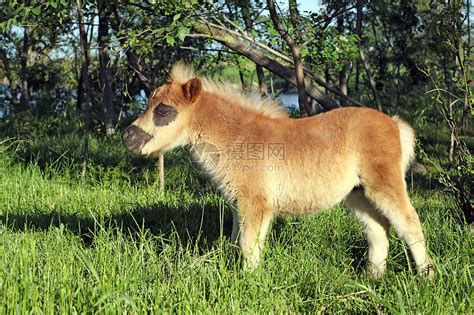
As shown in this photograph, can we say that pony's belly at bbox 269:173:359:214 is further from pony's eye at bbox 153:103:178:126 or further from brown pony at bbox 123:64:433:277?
A: pony's eye at bbox 153:103:178:126

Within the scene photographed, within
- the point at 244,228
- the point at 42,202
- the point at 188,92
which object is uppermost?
the point at 188,92

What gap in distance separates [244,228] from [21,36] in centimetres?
1381

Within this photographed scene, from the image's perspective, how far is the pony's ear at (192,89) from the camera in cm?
477

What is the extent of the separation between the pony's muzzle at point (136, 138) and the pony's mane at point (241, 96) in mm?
564

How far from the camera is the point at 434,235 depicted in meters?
5.18

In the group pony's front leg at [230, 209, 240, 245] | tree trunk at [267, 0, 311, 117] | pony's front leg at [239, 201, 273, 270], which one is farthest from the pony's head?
tree trunk at [267, 0, 311, 117]

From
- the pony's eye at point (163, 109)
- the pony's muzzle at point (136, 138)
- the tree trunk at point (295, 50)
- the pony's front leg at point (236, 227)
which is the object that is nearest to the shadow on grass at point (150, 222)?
the pony's front leg at point (236, 227)

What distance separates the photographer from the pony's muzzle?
4934 millimetres

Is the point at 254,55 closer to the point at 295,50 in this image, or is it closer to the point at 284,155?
the point at 295,50

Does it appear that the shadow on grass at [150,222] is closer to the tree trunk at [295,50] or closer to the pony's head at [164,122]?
the pony's head at [164,122]

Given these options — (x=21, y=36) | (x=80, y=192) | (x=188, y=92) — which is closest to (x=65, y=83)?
(x=21, y=36)

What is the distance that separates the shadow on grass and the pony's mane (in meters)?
1.21

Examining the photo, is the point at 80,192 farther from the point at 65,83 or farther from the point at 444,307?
the point at 65,83

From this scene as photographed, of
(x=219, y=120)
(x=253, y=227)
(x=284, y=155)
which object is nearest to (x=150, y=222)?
(x=219, y=120)
